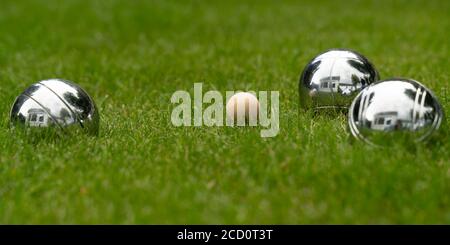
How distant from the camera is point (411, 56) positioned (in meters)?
9.73

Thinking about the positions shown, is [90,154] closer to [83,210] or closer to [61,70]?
[83,210]

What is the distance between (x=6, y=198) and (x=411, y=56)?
6824 mm

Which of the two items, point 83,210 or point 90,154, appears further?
point 90,154

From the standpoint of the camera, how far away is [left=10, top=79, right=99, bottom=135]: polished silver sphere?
5457 millimetres

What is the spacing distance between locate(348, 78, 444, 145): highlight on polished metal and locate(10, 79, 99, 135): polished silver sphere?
2.23 m

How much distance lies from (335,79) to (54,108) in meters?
2.50

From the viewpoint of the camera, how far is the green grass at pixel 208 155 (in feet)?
13.8

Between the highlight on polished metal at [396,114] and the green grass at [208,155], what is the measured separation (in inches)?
5.0

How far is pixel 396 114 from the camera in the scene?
487 centimetres

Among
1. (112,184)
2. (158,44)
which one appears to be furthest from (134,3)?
(112,184)

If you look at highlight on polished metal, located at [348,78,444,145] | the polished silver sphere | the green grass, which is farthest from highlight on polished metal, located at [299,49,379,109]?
the polished silver sphere

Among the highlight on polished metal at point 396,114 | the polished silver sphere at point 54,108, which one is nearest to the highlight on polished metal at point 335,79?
the highlight on polished metal at point 396,114

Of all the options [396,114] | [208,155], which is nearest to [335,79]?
[396,114]

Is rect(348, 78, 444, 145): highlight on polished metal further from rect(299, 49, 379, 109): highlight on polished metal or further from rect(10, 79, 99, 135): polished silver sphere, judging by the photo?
rect(10, 79, 99, 135): polished silver sphere
